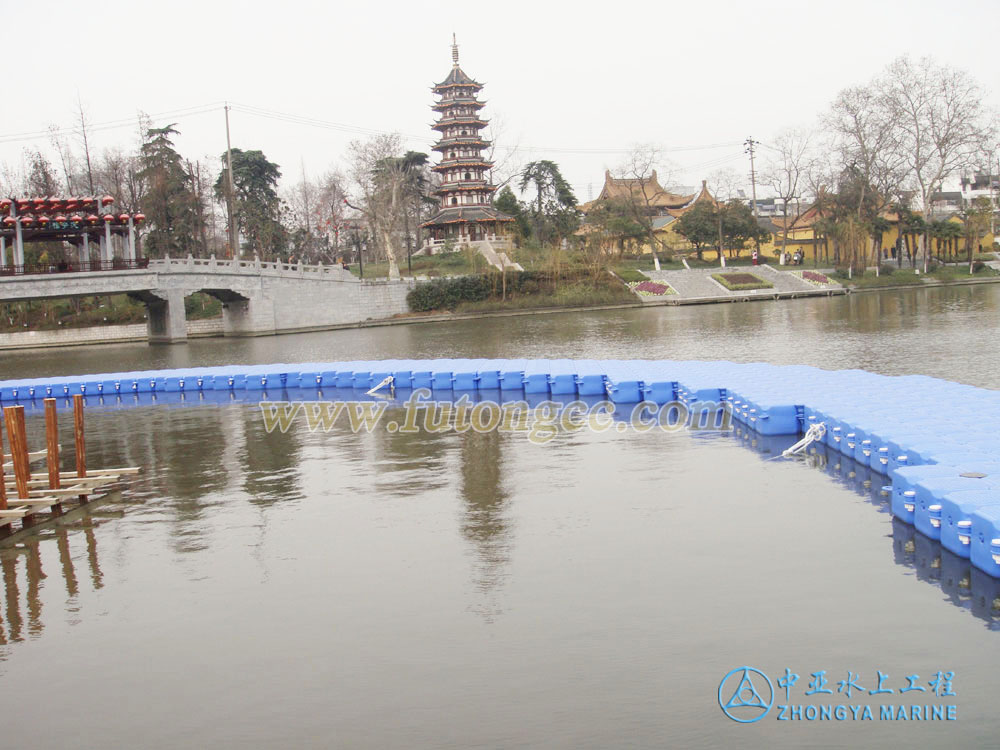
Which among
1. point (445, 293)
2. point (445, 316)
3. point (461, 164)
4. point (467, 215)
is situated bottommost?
point (445, 316)

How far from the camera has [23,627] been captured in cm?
859

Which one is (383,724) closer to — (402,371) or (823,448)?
(823,448)

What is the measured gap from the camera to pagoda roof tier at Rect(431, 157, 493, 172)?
73.8 m

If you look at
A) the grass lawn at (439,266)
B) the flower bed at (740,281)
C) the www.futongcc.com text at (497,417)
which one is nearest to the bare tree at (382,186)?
the grass lawn at (439,266)

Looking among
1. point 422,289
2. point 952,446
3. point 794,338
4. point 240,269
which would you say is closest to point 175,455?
point 952,446

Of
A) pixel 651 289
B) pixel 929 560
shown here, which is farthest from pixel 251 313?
pixel 929 560

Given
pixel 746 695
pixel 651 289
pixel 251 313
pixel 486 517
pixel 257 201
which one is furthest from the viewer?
pixel 257 201

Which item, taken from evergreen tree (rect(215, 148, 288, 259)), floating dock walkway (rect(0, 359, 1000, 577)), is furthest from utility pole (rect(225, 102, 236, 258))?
floating dock walkway (rect(0, 359, 1000, 577))

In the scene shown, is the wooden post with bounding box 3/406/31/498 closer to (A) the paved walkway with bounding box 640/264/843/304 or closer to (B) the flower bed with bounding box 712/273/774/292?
(A) the paved walkway with bounding box 640/264/843/304

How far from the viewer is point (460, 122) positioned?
241 feet

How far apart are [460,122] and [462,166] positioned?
130 inches

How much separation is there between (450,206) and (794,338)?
4651 centimetres

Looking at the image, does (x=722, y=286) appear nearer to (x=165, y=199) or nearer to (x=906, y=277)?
(x=906, y=277)

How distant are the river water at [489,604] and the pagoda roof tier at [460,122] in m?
61.2
